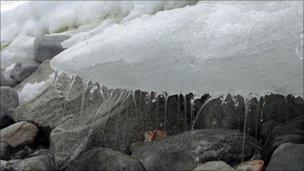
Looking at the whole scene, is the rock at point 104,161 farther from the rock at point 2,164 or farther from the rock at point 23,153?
the rock at point 23,153

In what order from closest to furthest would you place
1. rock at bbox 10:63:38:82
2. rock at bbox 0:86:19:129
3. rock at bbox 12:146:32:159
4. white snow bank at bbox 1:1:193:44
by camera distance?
rock at bbox 12:146:32:159 → rock at bbox 0:86:19:129 → white snow bank at bbox 1:1:193:44 → rock at bbox 10:63:38:82

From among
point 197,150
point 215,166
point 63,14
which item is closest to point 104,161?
Result: point 197,150

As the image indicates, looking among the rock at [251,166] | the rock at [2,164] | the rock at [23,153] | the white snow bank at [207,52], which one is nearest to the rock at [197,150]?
the rock at [251,166]

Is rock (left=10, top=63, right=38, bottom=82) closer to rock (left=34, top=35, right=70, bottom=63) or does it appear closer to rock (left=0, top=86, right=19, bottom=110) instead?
rock (left=34, top=35, right=70, bottom=63)

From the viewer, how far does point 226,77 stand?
3.38m

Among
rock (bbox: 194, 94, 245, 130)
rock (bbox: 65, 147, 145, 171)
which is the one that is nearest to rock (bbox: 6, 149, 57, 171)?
rock (bbox: 65, 147, 145, 171)

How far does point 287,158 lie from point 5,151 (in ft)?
8.19

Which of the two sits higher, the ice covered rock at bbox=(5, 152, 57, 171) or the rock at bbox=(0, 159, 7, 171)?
the ice covered rock at bbox=(5, 152, 57, 171)

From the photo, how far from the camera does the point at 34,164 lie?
14.2 ft

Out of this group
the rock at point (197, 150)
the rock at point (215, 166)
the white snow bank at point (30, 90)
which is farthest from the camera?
the white snow bank at point (30, 90)

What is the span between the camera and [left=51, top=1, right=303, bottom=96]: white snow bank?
3289 mm

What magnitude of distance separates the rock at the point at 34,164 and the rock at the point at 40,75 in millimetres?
2067

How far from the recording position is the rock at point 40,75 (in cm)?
653

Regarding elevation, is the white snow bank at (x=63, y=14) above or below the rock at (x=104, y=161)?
above
